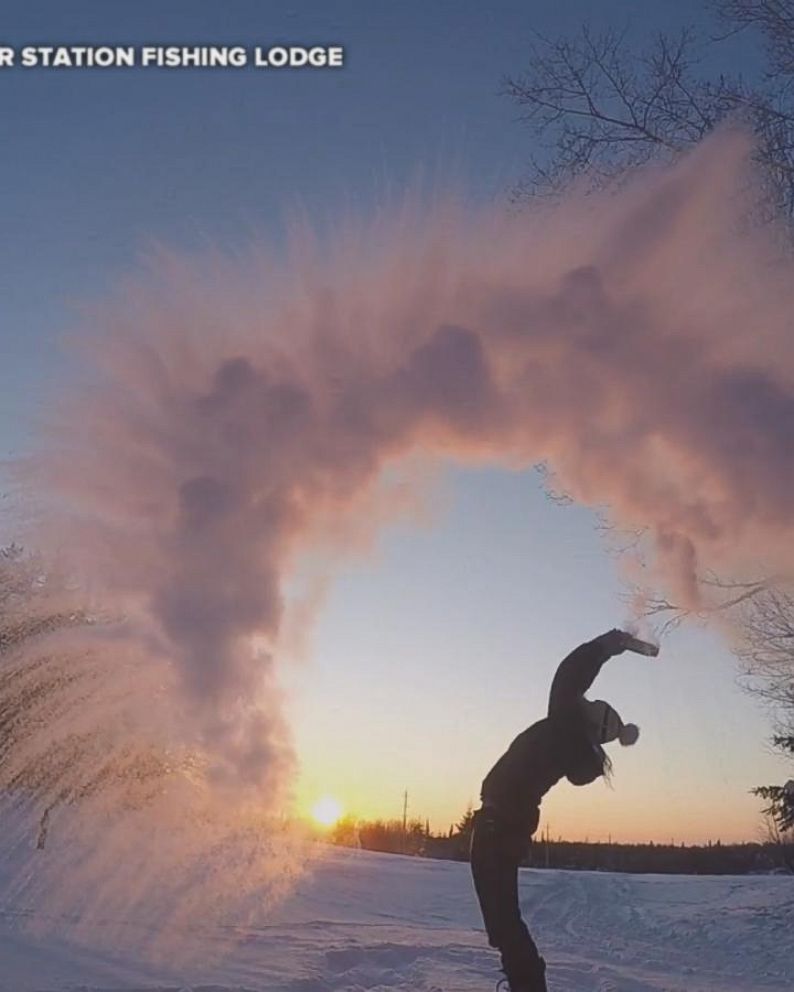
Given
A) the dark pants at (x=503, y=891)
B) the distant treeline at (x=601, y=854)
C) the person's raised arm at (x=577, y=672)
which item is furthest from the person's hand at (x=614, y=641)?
the distant treeline at (x=601, y=854)

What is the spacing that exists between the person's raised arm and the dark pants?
69 centimetres

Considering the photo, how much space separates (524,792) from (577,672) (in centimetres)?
70

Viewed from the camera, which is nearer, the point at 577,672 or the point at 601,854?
the point at 577,672

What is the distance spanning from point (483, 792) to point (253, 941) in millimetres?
3491

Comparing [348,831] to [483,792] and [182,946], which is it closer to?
[182,946]

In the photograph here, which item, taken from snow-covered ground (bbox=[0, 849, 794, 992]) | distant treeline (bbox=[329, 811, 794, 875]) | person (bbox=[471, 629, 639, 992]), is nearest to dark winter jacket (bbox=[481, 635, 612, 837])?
person (bbox=[471, 629, 639, 992])

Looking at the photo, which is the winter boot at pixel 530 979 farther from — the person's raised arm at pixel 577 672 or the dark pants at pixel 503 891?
the person's raised arm at pixel 577 672

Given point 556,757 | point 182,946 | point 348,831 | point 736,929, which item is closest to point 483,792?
point 556,757

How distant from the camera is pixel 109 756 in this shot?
19188 millimetres

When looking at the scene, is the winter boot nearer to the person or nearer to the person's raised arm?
the person

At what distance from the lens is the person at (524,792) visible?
5.90 m

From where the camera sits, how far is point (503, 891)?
592cm

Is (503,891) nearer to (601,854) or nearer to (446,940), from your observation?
(446,940)

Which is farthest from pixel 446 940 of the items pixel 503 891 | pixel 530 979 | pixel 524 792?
pixel 524 792
